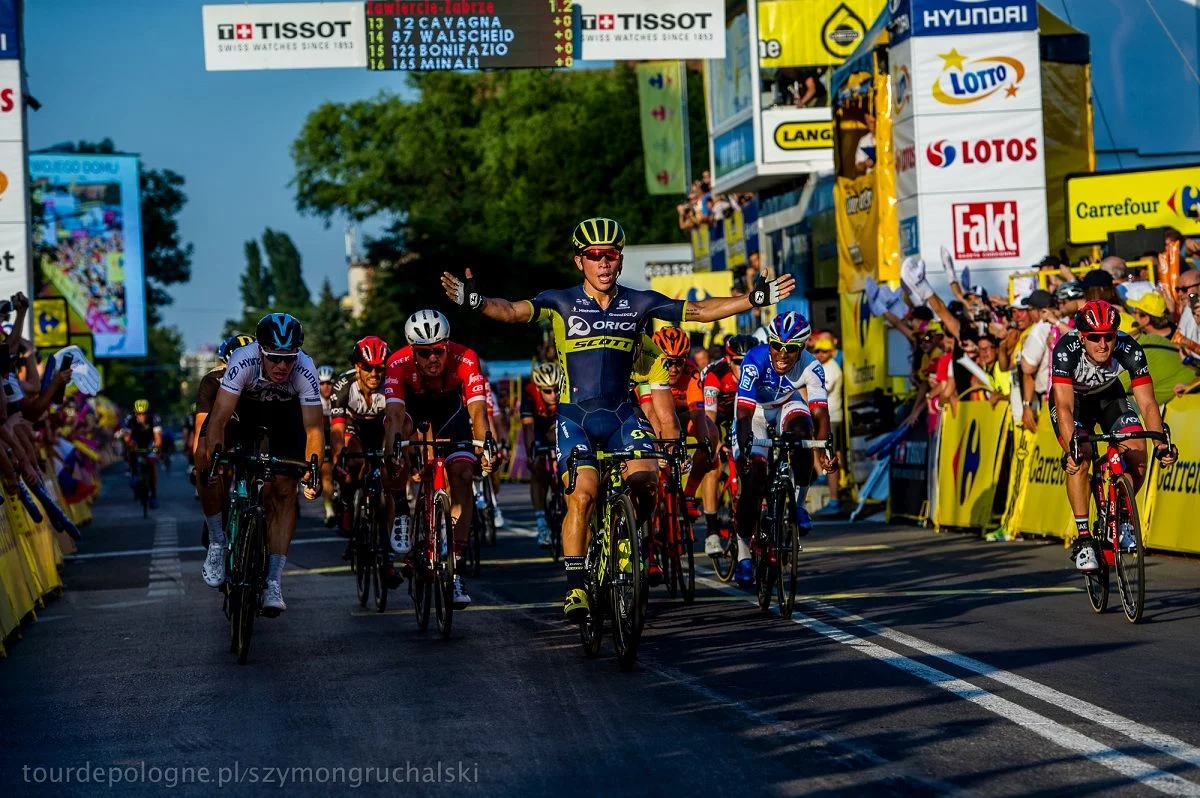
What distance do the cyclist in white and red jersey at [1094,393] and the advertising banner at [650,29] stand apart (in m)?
17.1

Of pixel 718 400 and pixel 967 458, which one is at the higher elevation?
pixel 718 400

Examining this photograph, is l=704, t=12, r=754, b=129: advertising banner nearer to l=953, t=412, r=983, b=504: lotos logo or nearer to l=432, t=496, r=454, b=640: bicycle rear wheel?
l=953, t=412, r=983, b=504: lotos logo

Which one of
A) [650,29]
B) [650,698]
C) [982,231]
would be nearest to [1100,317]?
[650,698]

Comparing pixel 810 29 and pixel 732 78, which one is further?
pixel 732 78

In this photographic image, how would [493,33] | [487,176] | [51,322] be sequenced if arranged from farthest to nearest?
1. [487,176]
2. [51,322]
3. [493,33]

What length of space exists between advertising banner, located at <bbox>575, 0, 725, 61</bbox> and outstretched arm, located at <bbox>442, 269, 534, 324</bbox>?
18104 millimetres

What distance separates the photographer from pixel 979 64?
80.4ft

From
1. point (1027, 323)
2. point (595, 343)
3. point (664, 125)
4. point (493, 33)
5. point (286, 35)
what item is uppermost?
point (664, 125)

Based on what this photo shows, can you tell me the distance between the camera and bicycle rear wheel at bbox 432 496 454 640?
11.1 m

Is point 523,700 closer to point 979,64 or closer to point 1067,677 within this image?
point 1067,677

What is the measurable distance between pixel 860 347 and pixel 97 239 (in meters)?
42.8

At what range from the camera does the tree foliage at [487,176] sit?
2859 inches

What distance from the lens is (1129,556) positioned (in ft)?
35.8

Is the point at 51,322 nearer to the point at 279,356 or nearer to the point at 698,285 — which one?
the point at 698,285
